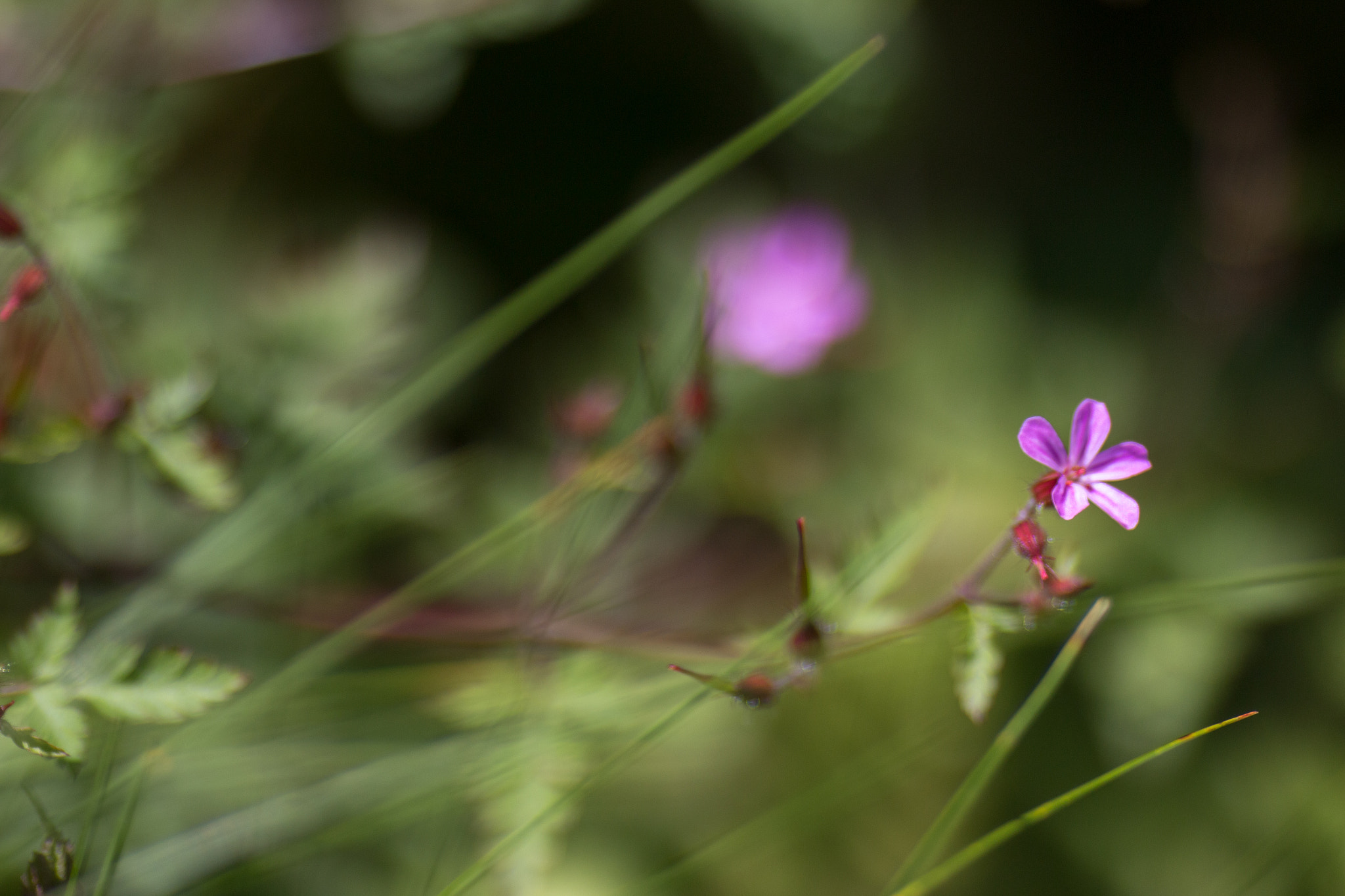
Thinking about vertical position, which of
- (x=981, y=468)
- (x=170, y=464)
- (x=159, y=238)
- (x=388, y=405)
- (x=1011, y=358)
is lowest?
(x=170, y=464)

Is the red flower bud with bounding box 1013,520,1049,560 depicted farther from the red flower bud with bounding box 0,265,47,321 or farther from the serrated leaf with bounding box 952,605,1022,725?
the red flower bud with bounding box 0,265,47,321

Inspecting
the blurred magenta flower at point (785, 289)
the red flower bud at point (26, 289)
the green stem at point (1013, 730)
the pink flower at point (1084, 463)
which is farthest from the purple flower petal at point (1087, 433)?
the red flower bud at point (26, 289)

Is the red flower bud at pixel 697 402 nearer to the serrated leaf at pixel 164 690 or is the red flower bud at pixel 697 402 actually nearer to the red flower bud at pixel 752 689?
the red flower bud at pixel 752 689

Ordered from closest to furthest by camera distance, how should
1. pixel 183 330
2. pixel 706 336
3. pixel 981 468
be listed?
pixel 706 336, pixel 183 330, pixel 981 468

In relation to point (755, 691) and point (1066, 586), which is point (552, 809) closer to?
point (755, 691)

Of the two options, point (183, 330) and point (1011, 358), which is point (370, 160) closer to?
point (183, 330)

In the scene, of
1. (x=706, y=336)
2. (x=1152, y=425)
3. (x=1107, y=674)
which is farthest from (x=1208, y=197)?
(x=706, y=336)

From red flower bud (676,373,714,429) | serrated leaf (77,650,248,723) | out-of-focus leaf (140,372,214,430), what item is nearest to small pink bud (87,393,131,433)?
out-of-focus leaf (140,372,214,430)
